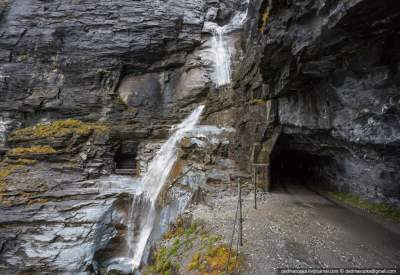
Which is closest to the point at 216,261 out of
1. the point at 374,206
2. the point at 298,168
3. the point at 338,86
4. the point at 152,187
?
the point at 338,86

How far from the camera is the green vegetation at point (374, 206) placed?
8.64 metres

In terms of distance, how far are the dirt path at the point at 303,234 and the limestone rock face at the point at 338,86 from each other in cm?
224

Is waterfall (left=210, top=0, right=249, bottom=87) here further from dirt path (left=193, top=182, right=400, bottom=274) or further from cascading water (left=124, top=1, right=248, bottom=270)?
dirt path (left=193, top=182, right=400, bottom=274)

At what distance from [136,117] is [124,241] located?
1068 centimetres

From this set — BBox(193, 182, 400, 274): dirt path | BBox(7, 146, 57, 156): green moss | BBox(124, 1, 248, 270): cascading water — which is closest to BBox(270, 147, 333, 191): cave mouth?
BBox(193, 182, 400, 274): dirt path

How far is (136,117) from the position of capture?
1959cm

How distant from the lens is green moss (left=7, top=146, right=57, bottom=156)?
15711mm

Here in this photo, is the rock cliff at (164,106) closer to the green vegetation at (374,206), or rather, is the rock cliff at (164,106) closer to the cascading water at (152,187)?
the green vegetation at (374,206)

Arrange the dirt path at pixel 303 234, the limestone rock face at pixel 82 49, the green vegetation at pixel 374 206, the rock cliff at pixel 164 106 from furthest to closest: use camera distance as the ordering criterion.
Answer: the limestone rock face at pixel 82 49 → the green vegetation at pixel 374 206 → the rock cliff at pixel 164 106 → the dirt path at pixel 303 234

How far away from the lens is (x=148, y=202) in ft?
41.7

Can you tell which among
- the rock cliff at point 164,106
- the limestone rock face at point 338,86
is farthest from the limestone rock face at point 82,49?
the limestone rock face at point 338,86

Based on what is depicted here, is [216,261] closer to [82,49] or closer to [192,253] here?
[192,253]

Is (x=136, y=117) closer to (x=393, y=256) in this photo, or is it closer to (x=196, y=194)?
(x=196, y=194)

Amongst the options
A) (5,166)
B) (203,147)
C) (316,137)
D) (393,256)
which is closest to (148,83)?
(203,147)
